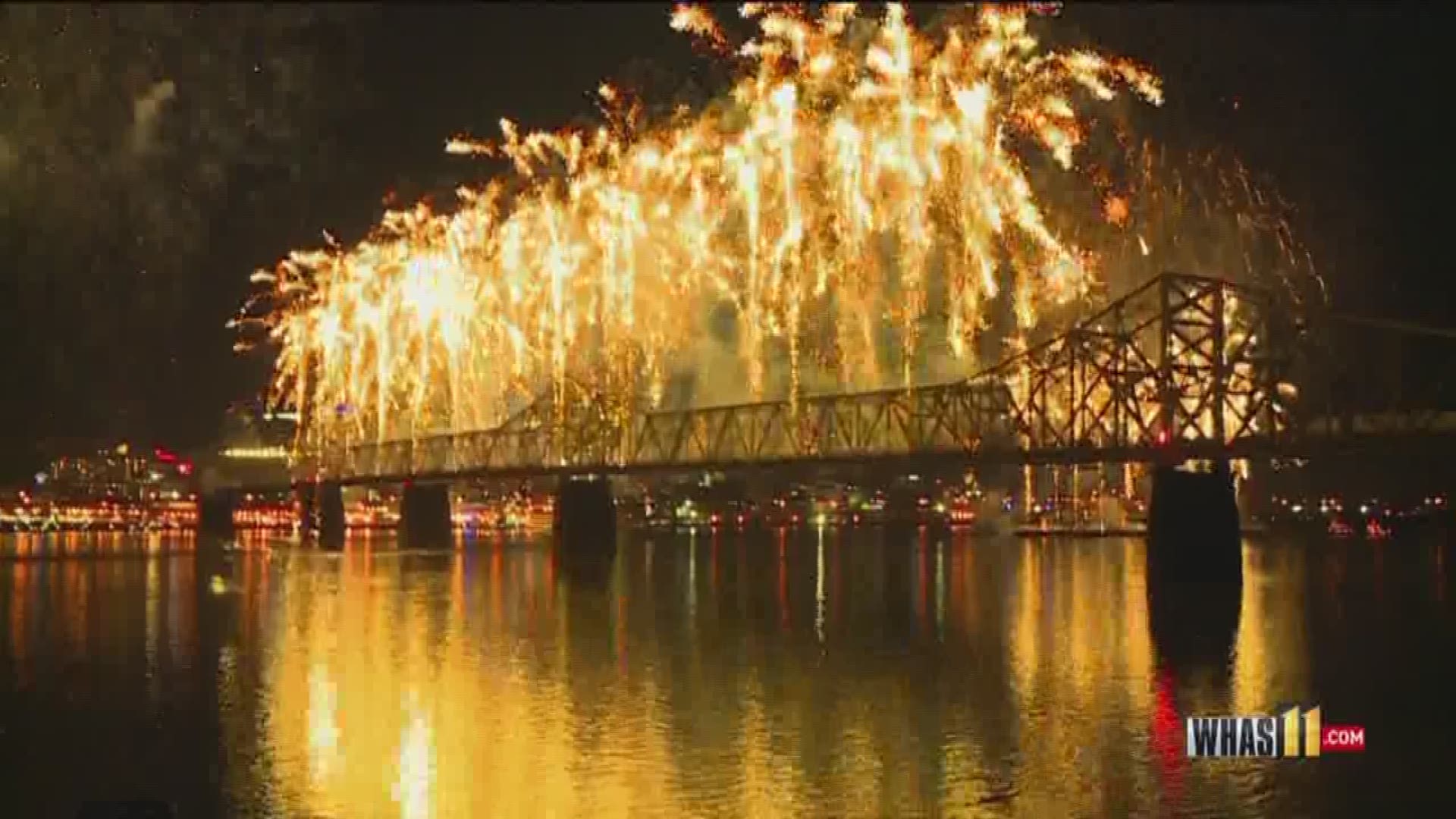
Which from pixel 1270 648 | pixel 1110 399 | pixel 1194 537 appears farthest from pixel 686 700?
pixel 1110 399

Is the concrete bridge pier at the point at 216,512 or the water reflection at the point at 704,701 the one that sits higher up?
the concrete bridge pier at the point at 216,512

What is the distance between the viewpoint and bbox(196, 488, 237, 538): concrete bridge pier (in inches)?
7082

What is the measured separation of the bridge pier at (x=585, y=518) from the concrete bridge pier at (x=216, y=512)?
207 ft

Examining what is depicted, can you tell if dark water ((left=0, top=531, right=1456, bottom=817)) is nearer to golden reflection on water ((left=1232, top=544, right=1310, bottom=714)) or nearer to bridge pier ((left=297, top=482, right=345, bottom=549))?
golden reflection on water ((left=1232, top=544, right=1310, bottom=714))

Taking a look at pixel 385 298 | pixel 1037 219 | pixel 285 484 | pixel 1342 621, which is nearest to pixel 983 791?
pixel 1037 219

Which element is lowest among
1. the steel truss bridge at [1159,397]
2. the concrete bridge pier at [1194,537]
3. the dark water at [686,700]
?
the dark water at [686,700]

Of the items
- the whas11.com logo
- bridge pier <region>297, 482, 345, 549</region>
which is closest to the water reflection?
the whas11.com logo

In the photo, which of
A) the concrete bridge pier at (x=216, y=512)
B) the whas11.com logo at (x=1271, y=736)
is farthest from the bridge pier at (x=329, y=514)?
the whas11.com logo at (x=1271, y=736)

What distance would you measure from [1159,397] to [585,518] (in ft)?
156

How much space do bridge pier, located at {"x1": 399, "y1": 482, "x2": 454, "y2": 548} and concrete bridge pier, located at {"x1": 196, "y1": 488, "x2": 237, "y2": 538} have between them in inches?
1278

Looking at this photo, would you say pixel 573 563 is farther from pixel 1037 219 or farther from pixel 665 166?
pixel 1037 219

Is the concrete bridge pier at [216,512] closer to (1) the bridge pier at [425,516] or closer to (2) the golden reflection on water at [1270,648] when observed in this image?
(1) the bridge pier at [425,516]

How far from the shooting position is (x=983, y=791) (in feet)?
100

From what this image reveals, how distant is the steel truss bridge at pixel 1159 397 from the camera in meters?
82.0
